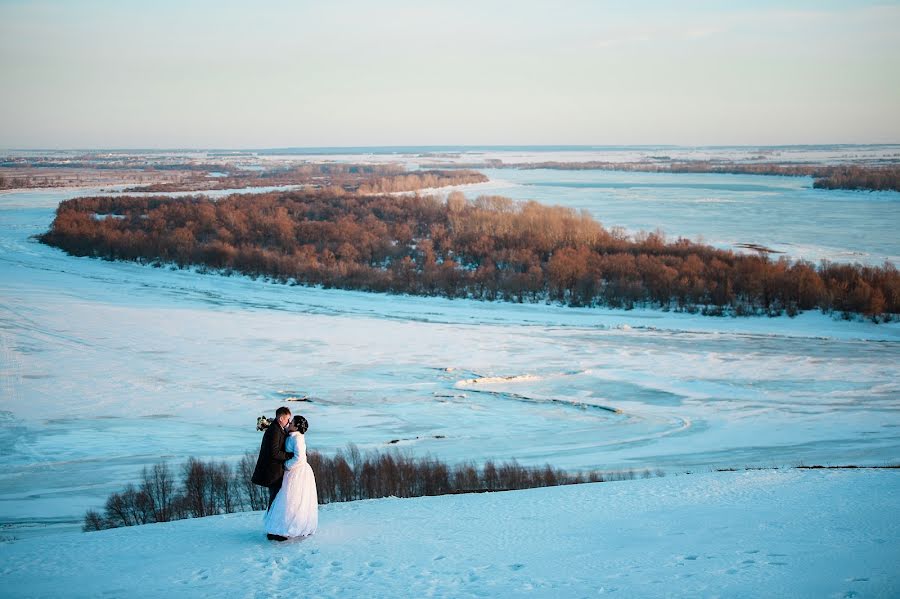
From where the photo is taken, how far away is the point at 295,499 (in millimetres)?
7676

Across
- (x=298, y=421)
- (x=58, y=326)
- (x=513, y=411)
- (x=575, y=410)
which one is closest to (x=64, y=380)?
(x=58, y=326)

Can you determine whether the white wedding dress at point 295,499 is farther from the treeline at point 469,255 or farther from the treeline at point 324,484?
the treeline at point 469,255

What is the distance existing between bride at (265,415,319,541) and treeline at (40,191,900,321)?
78.4ft

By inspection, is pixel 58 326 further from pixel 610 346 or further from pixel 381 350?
pixel 610 346

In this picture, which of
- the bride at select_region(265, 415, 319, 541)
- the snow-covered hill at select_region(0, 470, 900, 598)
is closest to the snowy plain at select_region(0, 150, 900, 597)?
the snow-covered hill at select_region(0, 470, 900, 598)

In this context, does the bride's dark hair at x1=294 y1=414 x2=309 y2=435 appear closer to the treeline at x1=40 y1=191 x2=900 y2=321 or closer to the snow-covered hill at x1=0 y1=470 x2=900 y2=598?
the snow-covered hill at x1=0 y1=470 x2=900 y2=598

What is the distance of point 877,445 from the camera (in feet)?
47.9

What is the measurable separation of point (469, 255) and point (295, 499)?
32.7 m

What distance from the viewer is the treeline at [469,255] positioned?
29500mm

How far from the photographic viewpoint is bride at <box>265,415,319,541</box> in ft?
24.6

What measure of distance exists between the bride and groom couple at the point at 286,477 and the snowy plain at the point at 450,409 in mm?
213

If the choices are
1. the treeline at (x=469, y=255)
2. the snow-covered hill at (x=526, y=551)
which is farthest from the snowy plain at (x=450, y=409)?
the treeline at (x=469, y=255)

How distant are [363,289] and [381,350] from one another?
10.7 meters

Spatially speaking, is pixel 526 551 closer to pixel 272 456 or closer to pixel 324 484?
pixel 272 456
